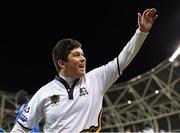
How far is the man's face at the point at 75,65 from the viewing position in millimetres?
3723

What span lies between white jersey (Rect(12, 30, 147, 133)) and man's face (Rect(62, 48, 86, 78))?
2.9 inches

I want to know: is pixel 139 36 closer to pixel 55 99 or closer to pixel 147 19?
pixel 147 19

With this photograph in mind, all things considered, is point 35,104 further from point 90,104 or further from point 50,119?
point 90,104

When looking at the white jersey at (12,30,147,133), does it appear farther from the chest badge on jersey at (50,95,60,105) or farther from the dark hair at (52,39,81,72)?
the dark hair at (52,39,81,72)

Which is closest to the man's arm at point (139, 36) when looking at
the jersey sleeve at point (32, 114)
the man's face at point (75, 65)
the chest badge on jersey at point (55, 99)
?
the man's face at point (75, 65)

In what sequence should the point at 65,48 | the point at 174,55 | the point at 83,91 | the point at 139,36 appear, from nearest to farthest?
the point at 139,36, the point at 83,91, the point at 65,48, the point at 174,55

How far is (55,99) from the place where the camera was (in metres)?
3.65

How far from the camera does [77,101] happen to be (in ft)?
11.8

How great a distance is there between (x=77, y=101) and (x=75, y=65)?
13.0 inches

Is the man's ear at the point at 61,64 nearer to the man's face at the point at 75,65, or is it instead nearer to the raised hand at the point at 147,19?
the man's face at the point at 75,65

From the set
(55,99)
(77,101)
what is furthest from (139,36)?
(55,99)

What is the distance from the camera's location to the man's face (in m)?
3.72

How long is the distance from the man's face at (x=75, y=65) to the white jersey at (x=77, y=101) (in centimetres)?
7

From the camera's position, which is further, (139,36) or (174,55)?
(174,55)
